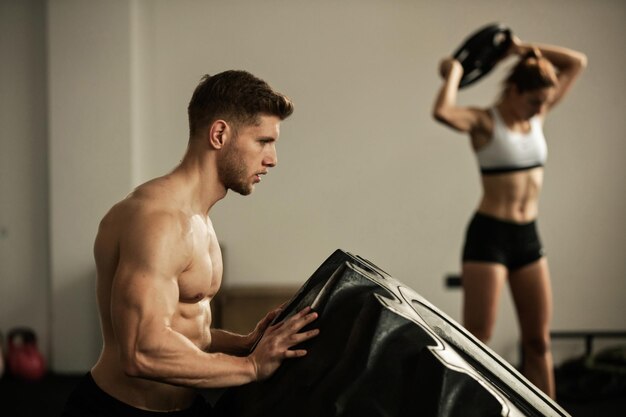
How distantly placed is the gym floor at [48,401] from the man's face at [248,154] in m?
2.64

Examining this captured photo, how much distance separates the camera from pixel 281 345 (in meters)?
1.39

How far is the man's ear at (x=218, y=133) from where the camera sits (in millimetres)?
1518

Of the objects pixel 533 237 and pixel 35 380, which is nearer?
pixel 533 237

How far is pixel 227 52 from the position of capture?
464 cm

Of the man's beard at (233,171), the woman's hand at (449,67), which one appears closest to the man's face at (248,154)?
the man's beard at (233,171)

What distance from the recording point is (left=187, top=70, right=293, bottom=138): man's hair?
151 cm

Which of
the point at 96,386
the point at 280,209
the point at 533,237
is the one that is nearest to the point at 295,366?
the point at 96,386

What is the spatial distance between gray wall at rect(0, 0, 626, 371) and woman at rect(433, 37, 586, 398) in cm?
133

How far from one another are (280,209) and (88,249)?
1.13 metres

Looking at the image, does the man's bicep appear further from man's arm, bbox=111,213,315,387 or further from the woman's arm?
the woman's arm

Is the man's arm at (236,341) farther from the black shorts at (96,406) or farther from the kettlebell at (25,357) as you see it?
the kettlebell at (25,357)

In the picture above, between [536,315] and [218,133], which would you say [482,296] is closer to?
[536,315]

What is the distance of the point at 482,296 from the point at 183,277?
1802 millimetres

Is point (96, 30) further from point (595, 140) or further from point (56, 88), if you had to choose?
point (595, 140)
